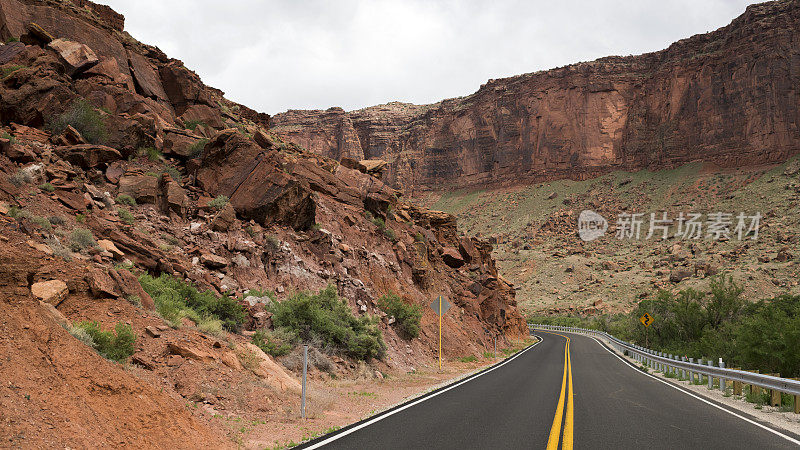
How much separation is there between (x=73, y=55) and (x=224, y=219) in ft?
36.1

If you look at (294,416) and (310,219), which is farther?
(310,219)

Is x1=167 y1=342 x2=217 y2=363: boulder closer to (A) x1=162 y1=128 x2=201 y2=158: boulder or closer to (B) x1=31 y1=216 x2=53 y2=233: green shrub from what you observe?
(B) x1=31 y1=216 x2=53 y2=233: green shrub

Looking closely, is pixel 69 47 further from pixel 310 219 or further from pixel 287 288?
pixel 287 288

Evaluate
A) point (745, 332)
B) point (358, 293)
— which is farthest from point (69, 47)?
point (745, 332)

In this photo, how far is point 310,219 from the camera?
20.4 m

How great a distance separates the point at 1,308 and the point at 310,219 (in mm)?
14707

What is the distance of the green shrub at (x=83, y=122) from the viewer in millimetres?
16000

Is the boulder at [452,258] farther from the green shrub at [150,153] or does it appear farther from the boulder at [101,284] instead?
the boulder at [101,284]

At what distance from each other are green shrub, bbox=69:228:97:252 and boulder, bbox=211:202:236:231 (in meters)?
5.49

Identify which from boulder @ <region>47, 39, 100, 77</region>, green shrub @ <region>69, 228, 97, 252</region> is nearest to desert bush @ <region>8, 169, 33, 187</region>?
green shrub @ <region>69, 228, 97, 252</region>

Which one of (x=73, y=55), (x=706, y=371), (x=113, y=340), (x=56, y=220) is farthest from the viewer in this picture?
(x=73, y=55)

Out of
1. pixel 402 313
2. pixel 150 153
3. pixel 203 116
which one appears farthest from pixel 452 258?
pixel 150 153

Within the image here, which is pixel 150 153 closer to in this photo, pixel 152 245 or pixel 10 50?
pixel 10 50

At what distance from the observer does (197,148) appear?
19562mm
